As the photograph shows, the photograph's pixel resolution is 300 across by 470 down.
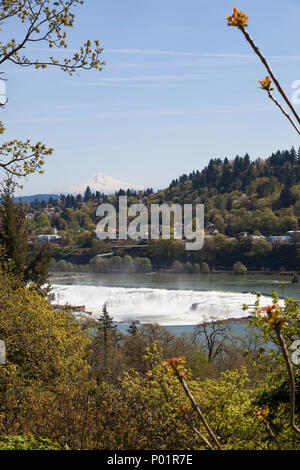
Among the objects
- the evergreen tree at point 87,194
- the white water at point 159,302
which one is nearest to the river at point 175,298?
the white water at point 159,302

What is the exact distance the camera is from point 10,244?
13.2 metres

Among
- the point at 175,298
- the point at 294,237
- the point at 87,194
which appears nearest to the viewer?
the point at 175,298

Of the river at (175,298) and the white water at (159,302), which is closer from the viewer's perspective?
the white water at (159,302)

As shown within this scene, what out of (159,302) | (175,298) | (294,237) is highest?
(294,237)

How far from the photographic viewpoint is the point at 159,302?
126ft

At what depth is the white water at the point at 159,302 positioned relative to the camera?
3384cm

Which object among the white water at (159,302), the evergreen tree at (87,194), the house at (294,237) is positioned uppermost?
the evergreen tree at (87,194)

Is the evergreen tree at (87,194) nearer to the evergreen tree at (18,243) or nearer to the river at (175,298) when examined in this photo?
the river at (175,298)

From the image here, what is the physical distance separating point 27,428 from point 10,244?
7.66 m

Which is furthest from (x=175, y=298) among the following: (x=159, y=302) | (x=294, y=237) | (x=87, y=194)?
(x=87, y=194)

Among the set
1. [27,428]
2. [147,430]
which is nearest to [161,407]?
[147,430]

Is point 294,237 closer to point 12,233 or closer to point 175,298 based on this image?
point 175,298

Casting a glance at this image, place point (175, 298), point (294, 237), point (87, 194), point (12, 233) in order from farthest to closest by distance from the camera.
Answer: point (87, 194)
point (294, 237)
point (175, 298)
point (12, 233)
